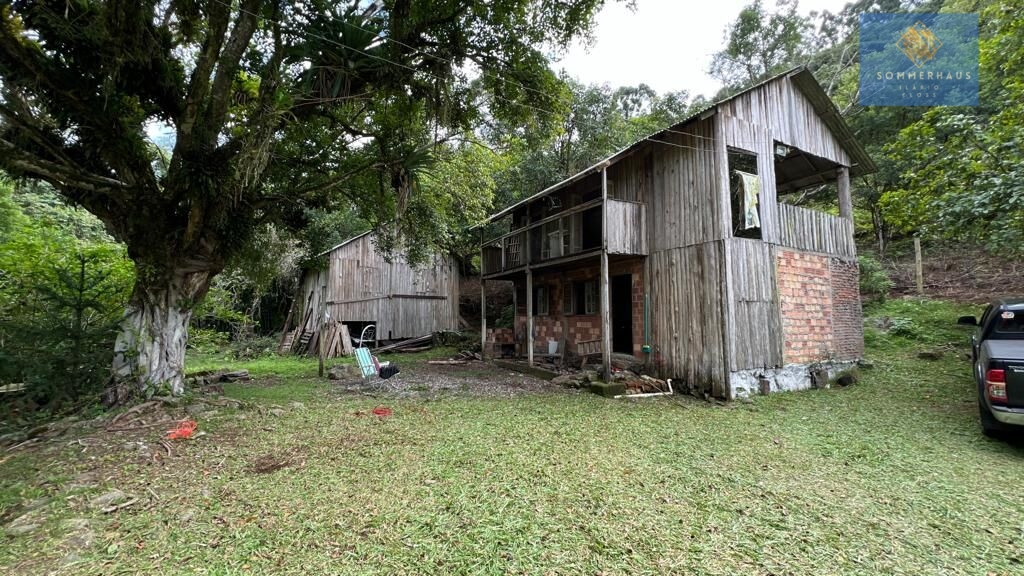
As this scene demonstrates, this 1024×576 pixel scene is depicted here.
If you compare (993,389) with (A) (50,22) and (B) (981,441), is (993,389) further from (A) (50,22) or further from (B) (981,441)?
(A) (50,22)

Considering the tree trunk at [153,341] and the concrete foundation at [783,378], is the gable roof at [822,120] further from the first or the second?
the tree trunk at [153,341]

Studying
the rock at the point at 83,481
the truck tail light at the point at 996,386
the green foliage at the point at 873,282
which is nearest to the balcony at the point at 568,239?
the truck tail light at the point at 996,386

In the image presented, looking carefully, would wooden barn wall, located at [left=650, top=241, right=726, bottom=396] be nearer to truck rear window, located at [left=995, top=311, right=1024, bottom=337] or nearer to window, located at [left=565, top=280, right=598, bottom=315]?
window, located at [left=565, top=280, right=598, bottom=315]

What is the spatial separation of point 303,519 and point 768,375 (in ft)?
28.4

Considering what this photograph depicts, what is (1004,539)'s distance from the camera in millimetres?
2990

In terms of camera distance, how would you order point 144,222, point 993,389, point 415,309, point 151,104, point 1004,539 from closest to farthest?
point 1004,539, point 993,389, point 144,222, point 151,104, point 415,309

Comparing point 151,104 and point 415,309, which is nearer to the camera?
point 151,104

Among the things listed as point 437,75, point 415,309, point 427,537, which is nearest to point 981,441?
point 427,537

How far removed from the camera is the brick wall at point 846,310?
9.77 metres

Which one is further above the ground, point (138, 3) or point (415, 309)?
point (138, 3)

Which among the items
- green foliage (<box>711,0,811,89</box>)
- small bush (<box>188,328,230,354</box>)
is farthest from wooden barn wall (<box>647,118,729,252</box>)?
green foliage (<box>711,0,811,89</box>)

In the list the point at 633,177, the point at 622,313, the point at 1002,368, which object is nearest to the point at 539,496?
the point at 1002,368

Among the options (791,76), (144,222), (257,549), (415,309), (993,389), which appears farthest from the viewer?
(415,309)

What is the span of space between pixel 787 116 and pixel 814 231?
108 inches
